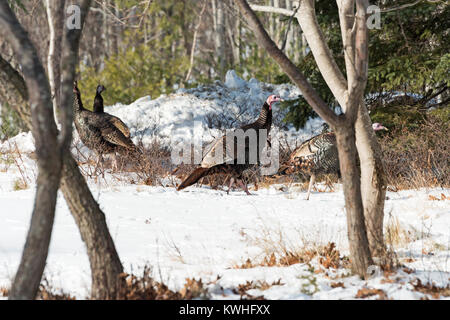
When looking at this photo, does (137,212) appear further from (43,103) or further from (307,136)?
(307,136)

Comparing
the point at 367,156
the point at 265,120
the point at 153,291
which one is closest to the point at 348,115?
the point at 367,156

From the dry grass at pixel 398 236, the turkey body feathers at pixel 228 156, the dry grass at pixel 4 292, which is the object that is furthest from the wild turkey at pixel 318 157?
the dry grass at pixel 4 292

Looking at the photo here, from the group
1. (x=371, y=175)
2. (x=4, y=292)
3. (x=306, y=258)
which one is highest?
(x=371, y=175)

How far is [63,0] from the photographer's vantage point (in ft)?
18.0

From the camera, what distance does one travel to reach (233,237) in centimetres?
601

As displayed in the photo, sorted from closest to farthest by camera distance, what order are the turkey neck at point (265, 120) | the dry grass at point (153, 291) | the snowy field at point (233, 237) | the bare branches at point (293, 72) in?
the dry grass at point (153, 291) → the bare branches at point (293, 72) → the snowy field at point (233, 237) → the turkey neck at point (265, 120)

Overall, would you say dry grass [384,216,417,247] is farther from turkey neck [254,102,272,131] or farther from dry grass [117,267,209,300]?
turkey neck [254,102,272,131]

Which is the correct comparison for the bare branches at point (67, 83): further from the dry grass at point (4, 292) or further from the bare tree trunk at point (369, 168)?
the bare tree trunk at point (369, 168)

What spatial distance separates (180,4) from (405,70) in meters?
20.1

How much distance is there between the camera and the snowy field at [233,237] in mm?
3980

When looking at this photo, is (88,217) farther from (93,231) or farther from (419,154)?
(419,154)

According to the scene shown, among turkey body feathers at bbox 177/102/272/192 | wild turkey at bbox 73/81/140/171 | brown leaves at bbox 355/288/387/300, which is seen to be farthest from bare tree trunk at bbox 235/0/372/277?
wild turkey at bbox 73/81/140/171
